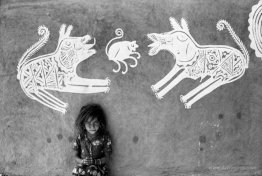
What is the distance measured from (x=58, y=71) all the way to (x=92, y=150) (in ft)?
2.98

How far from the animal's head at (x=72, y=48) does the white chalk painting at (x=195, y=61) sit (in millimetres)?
657

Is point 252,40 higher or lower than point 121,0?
lower

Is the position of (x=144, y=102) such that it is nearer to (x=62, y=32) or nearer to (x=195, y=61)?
(x=195, y=61)

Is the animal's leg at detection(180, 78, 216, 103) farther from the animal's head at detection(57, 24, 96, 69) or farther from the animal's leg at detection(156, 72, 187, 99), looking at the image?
the animal's head at detection(57, 24, 96, 69)

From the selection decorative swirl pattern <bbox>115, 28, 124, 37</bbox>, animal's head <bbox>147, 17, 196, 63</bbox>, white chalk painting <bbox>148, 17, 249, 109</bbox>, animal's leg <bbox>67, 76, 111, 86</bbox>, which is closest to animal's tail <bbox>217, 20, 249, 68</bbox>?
white chalk painting <bbox>148, 17, 249, 109</bbox>

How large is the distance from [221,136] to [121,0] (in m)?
1.76

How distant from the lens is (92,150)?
3395mm

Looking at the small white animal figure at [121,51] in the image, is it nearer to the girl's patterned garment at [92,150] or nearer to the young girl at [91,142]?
the young girl at [91,142]

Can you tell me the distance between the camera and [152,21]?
3371 millimetres

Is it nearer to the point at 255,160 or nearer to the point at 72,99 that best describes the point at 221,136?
the point at 255,160

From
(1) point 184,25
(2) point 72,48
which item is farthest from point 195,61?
(2) point 72,48

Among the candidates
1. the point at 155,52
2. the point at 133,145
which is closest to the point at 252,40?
the point at 155,52

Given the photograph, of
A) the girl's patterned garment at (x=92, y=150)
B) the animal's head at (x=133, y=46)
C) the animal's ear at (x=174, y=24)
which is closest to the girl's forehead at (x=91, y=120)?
the girl's patterned garment at (x=92, y=150)

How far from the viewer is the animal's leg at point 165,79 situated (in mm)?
3412
